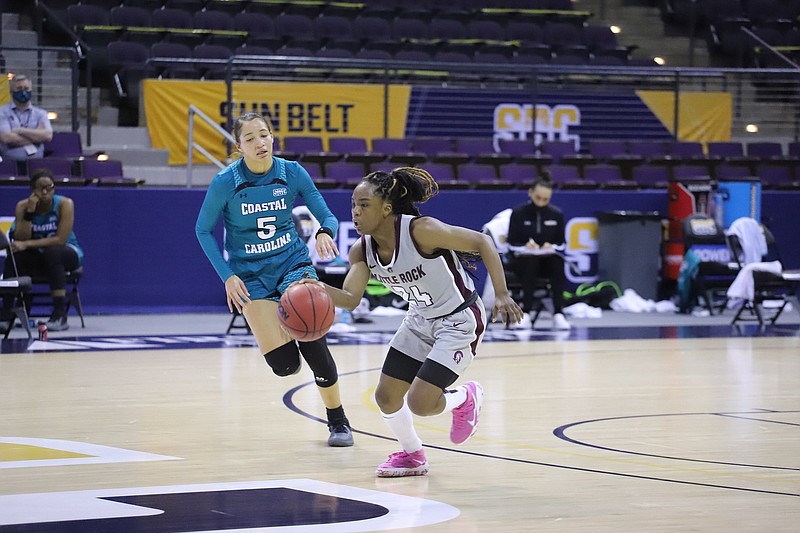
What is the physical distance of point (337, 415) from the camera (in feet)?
19.0

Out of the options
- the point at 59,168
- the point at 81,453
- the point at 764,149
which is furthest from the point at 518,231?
the point at 81,453

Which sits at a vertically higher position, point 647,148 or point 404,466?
point 647,148

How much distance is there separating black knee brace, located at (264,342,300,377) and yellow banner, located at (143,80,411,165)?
880 centimetres

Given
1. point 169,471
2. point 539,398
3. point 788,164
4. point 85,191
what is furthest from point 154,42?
point 169,471

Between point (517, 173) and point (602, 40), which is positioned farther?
point (602, 40)

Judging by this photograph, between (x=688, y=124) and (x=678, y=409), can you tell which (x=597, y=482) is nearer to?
(x=678, y=409)

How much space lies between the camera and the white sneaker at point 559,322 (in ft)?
38.1

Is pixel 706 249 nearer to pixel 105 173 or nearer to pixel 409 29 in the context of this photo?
pixel 105 173

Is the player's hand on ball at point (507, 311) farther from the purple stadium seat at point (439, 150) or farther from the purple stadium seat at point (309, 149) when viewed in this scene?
the purple stadium seat at point (439, 150)

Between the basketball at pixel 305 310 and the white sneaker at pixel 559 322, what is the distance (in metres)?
6.98

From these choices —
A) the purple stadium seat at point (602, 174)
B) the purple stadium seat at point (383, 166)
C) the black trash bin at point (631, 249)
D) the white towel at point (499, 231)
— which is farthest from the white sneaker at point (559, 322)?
the purple stadium seat at point (602, 174)

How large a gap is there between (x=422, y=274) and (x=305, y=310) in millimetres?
552

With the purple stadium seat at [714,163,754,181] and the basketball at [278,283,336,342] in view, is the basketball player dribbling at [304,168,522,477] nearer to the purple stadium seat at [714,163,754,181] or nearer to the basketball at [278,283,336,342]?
the basketball at [278,283,336,342]

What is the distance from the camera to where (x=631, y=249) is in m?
13.5
